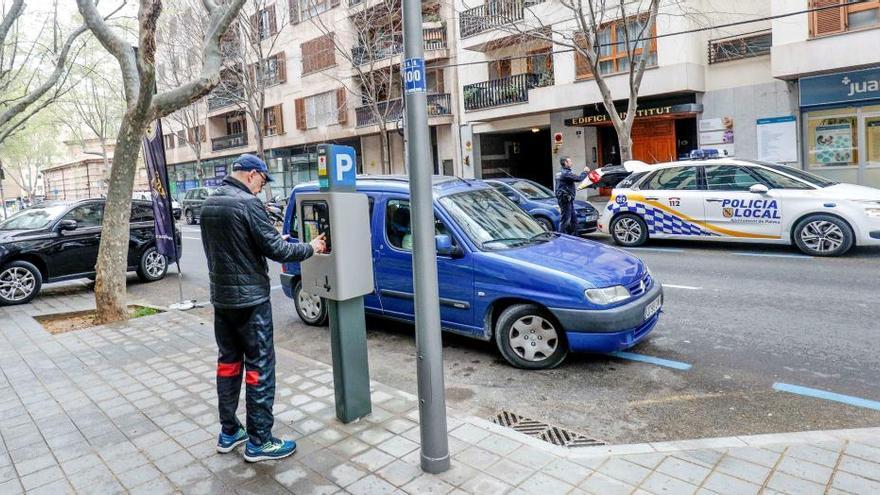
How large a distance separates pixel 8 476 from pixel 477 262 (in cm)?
370

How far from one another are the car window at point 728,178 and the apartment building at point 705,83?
1338 millimetres

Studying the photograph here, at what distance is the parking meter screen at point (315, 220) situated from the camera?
13.4 feet

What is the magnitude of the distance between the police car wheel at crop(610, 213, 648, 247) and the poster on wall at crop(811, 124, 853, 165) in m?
8.60

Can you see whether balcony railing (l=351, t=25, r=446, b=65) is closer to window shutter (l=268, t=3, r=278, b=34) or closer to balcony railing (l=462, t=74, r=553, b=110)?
balcony railing (l=462, t=74, r=553, b=110)

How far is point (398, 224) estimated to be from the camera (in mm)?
6281

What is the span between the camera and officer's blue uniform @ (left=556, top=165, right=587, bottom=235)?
12.6 metres

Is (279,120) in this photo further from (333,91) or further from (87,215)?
(87,215)

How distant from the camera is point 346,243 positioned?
13.4 feet

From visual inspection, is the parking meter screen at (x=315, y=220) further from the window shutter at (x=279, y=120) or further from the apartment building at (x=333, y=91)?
the window shutter at (x=279, y=120)

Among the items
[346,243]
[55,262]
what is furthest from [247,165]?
[55,262]

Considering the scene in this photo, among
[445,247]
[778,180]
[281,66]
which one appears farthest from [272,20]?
[445,247]

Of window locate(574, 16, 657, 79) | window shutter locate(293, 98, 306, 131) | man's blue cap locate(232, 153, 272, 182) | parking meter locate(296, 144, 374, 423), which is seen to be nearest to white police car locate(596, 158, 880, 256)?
window locate(574, 16, 657, 79)

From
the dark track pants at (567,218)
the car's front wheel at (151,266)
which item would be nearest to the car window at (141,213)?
the car's front wheel at (151,266)

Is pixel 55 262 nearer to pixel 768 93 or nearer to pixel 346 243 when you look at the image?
pixel 346 243
